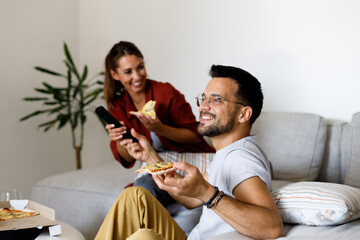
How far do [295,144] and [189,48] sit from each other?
121cm

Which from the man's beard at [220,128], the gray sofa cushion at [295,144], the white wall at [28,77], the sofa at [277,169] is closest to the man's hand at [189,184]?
the man's beard at [220,128]

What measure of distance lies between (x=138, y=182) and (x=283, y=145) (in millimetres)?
912

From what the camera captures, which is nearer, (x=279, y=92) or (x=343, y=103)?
(x=343, y=103)

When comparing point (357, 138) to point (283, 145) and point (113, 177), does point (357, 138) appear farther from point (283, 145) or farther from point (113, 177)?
point (113, 177)

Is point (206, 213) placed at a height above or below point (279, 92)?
below

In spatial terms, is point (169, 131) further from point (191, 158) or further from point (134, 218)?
point (134, 218)

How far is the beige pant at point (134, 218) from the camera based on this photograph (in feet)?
5.52

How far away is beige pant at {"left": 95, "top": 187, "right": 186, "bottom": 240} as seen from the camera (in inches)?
66.2

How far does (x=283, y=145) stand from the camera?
8.82ft

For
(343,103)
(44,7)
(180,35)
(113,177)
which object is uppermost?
(44,7)

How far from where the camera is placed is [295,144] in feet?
8.75

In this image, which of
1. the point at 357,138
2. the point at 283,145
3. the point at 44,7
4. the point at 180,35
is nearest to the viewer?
the point at 357,138

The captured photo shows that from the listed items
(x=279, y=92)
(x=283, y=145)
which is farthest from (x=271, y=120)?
(x=279, y=92)

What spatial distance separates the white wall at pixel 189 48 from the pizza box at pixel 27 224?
6.02 feet
